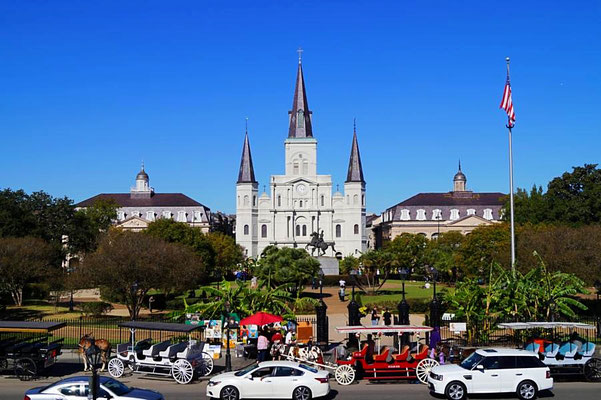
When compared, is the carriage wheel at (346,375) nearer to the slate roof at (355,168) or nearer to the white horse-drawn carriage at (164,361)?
the white horse-drawn carriage at (164,361)

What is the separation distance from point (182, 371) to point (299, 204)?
96.5 meters

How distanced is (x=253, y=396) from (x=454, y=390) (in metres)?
5.24

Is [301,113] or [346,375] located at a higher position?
[301,113]

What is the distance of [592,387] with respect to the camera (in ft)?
60.5

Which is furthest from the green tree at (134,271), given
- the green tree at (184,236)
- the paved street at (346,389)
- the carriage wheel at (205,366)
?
the green tree at (184,236)

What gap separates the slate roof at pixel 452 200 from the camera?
126 metres

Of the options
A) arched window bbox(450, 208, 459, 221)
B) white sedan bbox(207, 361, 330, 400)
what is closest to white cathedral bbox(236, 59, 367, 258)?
arched window bbox(450, 208, 459, 221)

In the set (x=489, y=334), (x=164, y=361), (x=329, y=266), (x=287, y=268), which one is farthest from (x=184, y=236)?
(x=164, y=361)

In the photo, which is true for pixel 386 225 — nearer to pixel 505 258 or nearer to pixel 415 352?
pixel 505 258

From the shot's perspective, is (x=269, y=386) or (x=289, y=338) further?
(x=289, y=338)

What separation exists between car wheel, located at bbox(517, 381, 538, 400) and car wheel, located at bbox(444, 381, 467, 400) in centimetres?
146

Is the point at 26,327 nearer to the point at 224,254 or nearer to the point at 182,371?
the point at 182,371

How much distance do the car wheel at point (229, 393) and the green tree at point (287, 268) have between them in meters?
28.4

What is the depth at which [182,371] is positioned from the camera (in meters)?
19.3
